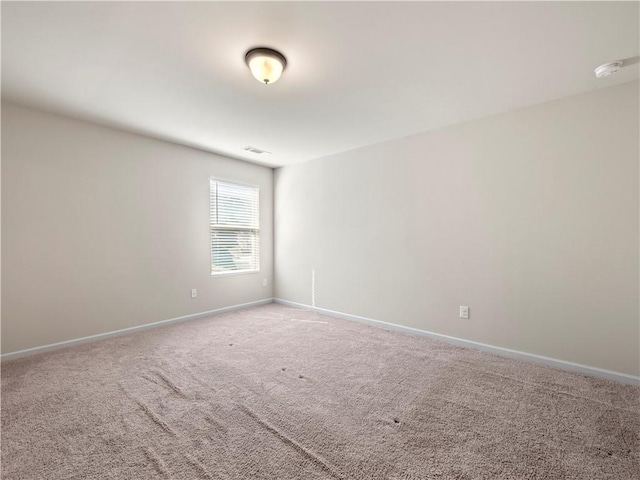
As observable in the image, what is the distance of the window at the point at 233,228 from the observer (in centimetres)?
440

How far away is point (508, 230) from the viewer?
9.49ft

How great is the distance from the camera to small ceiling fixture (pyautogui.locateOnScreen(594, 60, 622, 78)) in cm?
208

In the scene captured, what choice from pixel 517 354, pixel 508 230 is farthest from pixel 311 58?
pixel 517 354

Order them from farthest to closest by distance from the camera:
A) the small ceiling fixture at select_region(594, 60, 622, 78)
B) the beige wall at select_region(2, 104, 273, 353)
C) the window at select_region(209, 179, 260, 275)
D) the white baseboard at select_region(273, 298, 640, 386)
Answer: the window at select_region(209, 179, 260, 275) < the beige wall at select_region(2, 104, 273, 353) < the white baseboard at select_region(273, 298, 640, 386) < the small ceiling fixture at select_region(594, 60, 622, 78)

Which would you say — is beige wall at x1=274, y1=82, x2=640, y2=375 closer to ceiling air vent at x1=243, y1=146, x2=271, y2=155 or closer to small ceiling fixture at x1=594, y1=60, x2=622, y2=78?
small ceiling fixture at x1=594, y1=60, x2=622, y2=78

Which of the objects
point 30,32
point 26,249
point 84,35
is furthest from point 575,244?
point 26,249

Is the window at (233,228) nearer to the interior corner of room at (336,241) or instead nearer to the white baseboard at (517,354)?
the interior corner of room at (336,241)

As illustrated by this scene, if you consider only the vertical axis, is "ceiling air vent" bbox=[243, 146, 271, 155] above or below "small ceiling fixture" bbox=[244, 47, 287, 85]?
above

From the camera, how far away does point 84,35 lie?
181cm

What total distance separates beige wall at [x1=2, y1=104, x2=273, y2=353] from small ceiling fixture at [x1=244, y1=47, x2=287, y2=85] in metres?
2.38

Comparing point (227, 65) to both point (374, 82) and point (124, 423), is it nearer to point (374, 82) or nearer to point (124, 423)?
Result: point (374, 82)

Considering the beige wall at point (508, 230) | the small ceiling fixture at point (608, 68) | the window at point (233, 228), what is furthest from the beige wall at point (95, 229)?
the small ceiling fixture at point (608, 68)

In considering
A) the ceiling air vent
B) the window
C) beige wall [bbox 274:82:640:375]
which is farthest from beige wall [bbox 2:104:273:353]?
beige wall [bbox 274:82:640:375]

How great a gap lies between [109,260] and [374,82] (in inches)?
137
